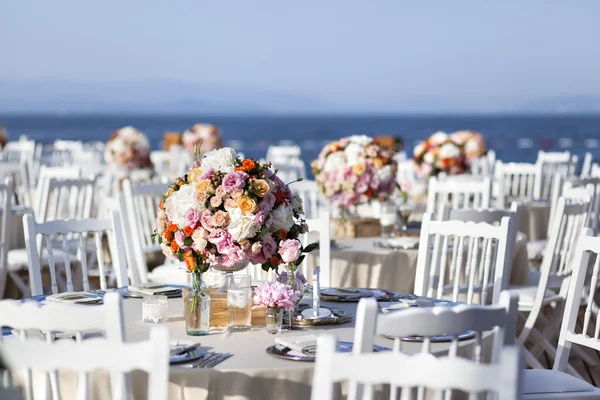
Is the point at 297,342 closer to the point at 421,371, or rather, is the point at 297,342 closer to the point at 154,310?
the point at 154,310

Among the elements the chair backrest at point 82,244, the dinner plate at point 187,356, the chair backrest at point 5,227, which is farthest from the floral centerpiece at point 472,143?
the dinner plate at point 187,356

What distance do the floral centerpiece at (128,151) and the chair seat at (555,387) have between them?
6.00 metres

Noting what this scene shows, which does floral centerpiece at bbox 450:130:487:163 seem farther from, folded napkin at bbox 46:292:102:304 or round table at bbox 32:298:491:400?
round table at bbox 32:298:491:400

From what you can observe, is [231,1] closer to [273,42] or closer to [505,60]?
[273,42]

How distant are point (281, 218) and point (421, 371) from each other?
1.19 metres

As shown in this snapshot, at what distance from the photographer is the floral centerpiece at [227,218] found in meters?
2.80

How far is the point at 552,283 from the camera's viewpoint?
5035 mm

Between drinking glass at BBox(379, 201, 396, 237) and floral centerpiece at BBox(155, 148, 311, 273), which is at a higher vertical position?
floral centerpiece at BBox(155, 148, 311, 273)

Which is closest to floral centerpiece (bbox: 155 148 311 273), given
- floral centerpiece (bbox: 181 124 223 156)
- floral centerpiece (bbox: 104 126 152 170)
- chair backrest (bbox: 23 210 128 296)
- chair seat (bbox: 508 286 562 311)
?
chair backrest (bbox: 23 210 128 296)

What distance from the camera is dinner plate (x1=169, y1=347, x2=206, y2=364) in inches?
97.0

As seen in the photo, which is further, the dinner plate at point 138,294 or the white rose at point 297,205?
the dinner plate at point 138,294

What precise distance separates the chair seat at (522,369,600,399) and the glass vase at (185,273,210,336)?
1149mm

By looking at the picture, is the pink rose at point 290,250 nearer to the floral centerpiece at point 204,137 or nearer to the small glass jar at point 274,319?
the small glass jar at point 274,319

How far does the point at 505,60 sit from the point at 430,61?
3189mm
